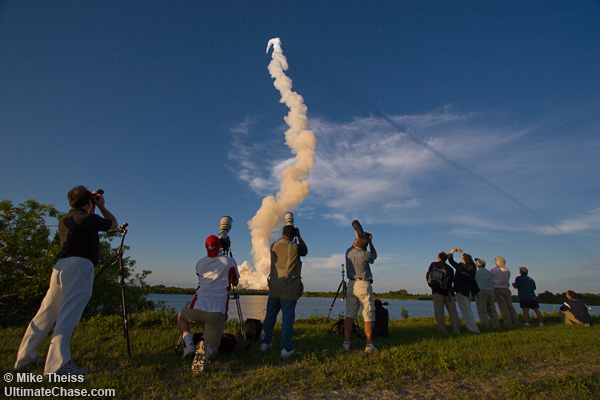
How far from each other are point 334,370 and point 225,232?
3.12m

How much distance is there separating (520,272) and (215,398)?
12868mm

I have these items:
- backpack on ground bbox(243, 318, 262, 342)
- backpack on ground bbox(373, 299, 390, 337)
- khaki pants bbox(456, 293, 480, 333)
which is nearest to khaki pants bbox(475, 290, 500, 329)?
khaki pants bbox(456, 293, 480, 333)

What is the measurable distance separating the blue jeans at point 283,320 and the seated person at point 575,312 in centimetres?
1197

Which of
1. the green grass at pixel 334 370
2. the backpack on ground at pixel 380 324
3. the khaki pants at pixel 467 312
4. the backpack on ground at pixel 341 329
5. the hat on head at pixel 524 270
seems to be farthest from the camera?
the hat on head at pixel 524 270

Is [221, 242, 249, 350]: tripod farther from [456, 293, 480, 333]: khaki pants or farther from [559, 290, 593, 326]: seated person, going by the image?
[559, 290, 593, 326]: seated person

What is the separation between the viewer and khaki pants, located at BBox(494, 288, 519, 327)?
11.2 metres

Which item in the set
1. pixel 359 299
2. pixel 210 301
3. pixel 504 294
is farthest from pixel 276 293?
pixel 504 294

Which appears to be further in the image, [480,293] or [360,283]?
[480,293]

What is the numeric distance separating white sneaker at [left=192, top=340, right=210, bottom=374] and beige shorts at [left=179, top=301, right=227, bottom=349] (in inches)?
11.8

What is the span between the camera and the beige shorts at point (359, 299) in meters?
6.14

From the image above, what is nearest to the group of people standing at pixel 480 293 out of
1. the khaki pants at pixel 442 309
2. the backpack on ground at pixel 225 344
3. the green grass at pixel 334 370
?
the khaki pants at pixel 442 309

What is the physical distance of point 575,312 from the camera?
38.4 ft

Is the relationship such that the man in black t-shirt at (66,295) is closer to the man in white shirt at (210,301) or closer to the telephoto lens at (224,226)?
the man in white shirt at (210,301)

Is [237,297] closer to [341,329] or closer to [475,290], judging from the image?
[341,329]
